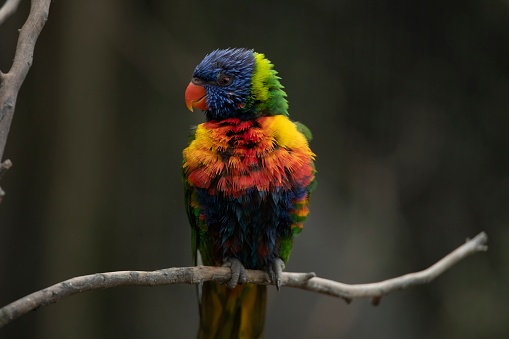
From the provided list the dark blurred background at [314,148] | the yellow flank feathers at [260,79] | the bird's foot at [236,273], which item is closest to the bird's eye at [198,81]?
the yellow flank feathers at [260,79]

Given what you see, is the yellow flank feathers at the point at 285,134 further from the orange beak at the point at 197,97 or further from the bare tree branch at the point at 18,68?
the bare tree branch at the point at 18,68

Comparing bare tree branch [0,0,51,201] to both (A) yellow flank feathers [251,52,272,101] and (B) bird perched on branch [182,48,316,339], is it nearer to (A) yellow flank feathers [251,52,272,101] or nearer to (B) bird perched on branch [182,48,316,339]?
(B) bird perched on branch [182,48,316,339]

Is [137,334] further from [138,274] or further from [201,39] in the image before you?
[138,274]

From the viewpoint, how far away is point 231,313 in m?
2.26

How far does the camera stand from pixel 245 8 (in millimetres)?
3445

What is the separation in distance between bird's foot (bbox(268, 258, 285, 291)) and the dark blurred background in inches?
53.1

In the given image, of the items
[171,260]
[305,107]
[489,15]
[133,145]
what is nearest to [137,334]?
[171,260]

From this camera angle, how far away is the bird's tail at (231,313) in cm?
226

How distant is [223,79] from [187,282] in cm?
80

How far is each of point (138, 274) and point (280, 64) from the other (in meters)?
2.21

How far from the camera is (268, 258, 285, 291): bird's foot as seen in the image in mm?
2037

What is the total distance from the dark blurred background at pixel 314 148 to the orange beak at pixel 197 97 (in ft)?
4.06

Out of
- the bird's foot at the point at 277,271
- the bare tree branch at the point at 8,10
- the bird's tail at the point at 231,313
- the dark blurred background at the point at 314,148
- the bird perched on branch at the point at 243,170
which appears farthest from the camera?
the dark blurred background at the point at 314,148

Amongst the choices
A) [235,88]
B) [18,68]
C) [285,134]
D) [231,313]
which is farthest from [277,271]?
[18,68]
